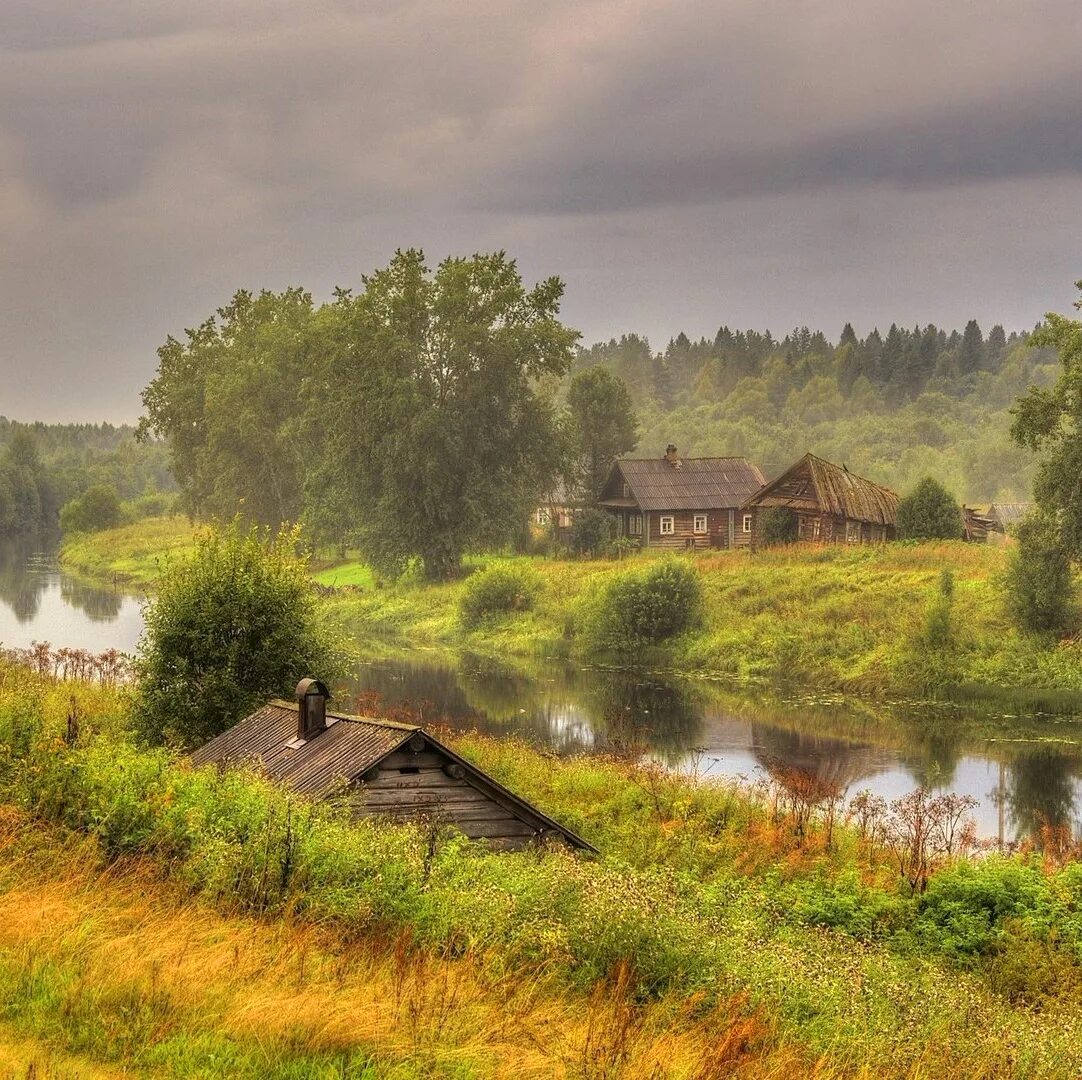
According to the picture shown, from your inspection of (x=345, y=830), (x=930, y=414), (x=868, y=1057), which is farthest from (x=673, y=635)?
(x=930, y=414)

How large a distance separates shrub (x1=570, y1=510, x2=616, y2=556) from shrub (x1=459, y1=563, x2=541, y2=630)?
13452 mm

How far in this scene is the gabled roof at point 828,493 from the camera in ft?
200

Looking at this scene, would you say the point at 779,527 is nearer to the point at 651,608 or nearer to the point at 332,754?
the point at 651,608

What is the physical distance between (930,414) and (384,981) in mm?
170807

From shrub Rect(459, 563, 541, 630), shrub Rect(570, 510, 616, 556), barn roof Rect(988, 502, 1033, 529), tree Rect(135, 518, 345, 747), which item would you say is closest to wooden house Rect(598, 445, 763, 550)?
shrub Rect(570, 510, 616, 556)

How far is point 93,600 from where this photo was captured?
73438 mm

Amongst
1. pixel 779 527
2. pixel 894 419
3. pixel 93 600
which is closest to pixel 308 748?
pixel 779 527

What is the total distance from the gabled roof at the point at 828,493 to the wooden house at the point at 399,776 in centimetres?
4434

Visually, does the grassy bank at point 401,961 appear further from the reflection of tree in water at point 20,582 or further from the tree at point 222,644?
the reflection of tree in water at point 20,582

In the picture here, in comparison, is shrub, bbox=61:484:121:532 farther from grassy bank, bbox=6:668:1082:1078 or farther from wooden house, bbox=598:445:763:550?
grassy bank, bbox=6:668:1082:1078

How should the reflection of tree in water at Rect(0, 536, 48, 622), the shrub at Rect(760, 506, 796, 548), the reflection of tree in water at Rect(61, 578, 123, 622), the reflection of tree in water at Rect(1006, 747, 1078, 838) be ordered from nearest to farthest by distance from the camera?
the reflection of tree in water at Rect(1006, 747, 1078, 838), the shrub at Rect(760, 506, 796, 548), the reflection of tree in water at Rect(61, 578, 123, 622), the reflection of tree in water at Rect(0, 536, 48, 622)

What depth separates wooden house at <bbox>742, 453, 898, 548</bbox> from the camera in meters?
60.9

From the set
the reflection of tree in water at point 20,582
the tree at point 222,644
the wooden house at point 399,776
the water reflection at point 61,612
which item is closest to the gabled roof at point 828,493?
the water reflection at point 61,612

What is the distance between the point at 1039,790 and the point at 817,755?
557 centimetres
